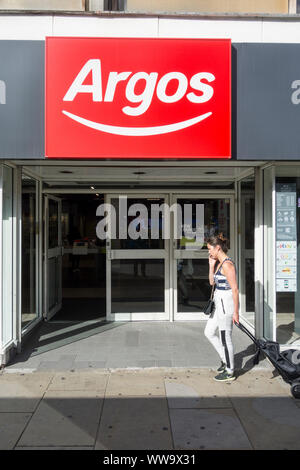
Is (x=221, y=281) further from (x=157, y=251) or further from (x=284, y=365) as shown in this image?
(x=157, y=251)

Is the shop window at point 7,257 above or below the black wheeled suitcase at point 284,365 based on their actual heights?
above

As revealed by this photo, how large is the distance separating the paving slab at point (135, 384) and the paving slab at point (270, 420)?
850 millimetres

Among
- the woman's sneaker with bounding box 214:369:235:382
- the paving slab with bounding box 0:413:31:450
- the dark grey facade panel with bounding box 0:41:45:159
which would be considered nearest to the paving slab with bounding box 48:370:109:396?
the paving slab with bounding box 0:413:31:450

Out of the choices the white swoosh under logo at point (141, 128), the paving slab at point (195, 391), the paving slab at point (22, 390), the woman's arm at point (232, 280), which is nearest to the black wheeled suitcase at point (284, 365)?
the woman's arm at point (232, 280)

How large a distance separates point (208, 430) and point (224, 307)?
138cm

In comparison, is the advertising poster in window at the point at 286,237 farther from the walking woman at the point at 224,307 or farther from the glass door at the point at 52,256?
the glass door at the point at 52,256

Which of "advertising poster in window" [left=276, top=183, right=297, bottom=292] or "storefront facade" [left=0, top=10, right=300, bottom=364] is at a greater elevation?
"storefront facade" [left=0, top=10, right=300, bottom=364]

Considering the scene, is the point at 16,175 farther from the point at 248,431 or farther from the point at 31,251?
the point at 248,431

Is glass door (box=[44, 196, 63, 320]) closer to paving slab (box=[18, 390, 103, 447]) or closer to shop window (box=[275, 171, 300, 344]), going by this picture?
paving slab (box=[18, 390, 103, 447])

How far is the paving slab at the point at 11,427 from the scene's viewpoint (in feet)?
10.5

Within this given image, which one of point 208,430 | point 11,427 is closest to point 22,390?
point 11,427

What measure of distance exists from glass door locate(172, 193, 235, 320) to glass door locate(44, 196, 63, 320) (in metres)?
2.25

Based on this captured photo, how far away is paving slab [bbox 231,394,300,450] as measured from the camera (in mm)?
3232

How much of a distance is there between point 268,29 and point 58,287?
225 inches
